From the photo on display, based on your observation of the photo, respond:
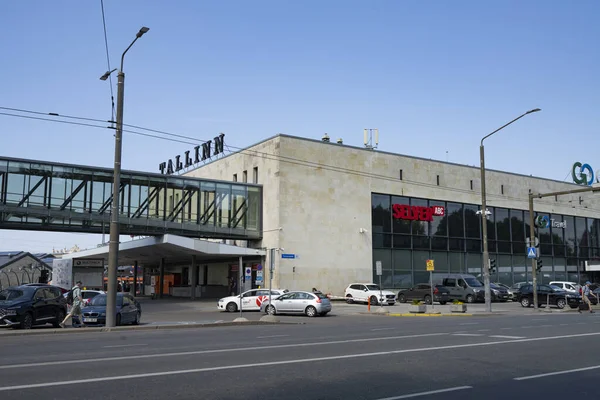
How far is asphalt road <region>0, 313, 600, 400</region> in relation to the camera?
8188 mm

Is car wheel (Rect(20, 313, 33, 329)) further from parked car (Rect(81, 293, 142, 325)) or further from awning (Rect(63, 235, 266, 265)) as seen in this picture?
awning (Rect(63, 235, 266, 265))

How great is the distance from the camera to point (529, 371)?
10.1m

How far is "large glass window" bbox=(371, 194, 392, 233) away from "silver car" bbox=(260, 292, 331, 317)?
59.5 ft

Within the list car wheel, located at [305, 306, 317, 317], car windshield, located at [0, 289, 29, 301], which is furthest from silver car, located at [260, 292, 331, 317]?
car windshield, located at [0, 289, 29, 301]

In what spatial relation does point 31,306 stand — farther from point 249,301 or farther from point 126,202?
point 126,202

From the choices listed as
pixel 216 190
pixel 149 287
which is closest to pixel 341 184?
pixel 216 190

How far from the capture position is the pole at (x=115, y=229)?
21.1 m

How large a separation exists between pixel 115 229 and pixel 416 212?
3372cm

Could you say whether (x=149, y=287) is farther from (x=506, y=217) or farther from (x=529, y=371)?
(x=529, y=371)

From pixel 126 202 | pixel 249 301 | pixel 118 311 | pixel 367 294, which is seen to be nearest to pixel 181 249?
pixel 126 202

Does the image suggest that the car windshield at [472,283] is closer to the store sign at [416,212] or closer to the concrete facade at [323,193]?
the concrete facade at [323,193]

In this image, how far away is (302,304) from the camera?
31.6 metres

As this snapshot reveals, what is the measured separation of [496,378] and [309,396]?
3379 millimetres

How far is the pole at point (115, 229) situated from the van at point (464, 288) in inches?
1157
